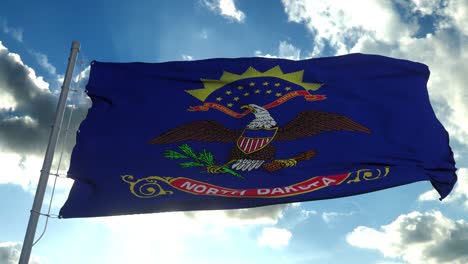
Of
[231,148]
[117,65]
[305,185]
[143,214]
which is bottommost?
[143,214]

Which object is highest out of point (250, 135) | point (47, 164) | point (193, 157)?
point (250, 135)

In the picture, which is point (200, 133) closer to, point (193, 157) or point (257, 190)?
point (193, 157)

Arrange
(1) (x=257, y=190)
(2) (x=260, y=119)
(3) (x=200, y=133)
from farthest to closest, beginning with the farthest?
(2) (x=260, y=119) < (3) (x=200, y=133) < (1) (x=257, y=190)

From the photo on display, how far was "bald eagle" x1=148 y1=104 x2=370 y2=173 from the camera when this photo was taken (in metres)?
12.3

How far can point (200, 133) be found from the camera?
12.7m

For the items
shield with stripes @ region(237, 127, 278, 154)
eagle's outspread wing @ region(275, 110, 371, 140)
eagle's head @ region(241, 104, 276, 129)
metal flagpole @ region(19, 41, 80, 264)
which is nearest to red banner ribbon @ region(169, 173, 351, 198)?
shield with stripes @ region(237, 127, 278, 154)

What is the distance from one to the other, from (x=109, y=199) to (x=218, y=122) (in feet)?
10.3

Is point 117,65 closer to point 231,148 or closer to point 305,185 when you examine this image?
point 231,148

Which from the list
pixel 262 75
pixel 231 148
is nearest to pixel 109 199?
pixel 231 148

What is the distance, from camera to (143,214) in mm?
11609

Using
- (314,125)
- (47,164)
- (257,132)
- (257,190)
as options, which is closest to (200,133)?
(257,132)

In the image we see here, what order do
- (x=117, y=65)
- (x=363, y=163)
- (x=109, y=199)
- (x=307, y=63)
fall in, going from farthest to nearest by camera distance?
1. (x=307, y=63)
2. (x=117, y=65)
3. (x=363, y=163)
4. (x=109, y=199)

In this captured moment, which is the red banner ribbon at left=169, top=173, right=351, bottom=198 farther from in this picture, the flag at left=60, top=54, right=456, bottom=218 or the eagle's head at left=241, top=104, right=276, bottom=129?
the eagle's head at left=241, top=104, right=276, bottom=129

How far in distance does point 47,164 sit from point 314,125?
20.1 feet
